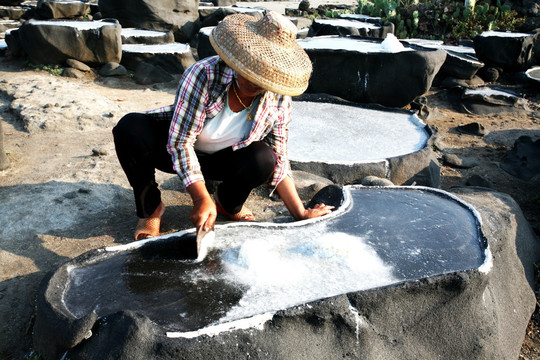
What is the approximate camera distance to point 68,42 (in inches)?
251

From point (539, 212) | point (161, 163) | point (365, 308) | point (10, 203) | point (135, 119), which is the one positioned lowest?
point (539, 212)

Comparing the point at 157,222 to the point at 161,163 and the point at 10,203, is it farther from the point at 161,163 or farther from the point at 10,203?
the point at 10,203

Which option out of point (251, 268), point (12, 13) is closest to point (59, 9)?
point (12, 13)

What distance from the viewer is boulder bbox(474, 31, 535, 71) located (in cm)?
720

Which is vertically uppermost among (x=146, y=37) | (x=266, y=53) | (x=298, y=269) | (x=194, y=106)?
(x=266, y=53)

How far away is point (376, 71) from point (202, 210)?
360 cm

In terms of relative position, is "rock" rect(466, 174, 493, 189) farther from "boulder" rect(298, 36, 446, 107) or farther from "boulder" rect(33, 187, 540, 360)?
"boulder" rect(298, 36, 446, 107)

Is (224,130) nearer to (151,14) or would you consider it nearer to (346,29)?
(346,29)

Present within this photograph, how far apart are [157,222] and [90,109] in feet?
8.23

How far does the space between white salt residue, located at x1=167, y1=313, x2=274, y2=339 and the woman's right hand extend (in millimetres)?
502

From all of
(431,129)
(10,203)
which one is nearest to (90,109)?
(10,203)

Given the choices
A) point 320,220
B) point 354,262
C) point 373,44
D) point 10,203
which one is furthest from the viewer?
point 373,44

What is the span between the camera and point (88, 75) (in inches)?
257

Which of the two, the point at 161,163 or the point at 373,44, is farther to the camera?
the point at 373,44
